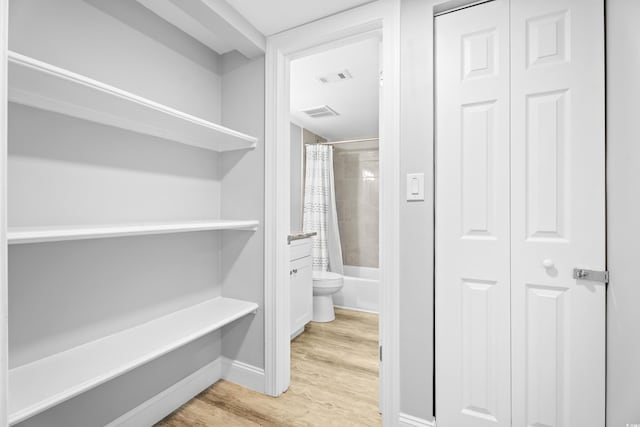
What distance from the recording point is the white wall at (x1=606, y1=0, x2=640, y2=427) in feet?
3.48

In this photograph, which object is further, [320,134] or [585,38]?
[320,134]

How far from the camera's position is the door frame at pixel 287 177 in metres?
1.51

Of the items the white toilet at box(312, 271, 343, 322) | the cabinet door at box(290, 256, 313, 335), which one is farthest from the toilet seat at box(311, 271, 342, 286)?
the cabinet door at box(290, 256, 313, 335)

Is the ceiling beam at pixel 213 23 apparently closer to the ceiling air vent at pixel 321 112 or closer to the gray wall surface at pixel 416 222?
the gray wall surface at pixel 416 222

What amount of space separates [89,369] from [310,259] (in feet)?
6.37

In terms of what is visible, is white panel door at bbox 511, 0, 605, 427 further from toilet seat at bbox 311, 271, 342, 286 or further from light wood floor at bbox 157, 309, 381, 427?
toilet seat at bbox 311, 271, 342, 286

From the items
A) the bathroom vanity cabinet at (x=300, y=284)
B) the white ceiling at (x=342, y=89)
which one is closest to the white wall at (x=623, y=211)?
the white ceiling at (x=342, y=89)

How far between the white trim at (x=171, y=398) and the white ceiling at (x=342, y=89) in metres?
2.30

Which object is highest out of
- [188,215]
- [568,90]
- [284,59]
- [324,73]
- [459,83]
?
[324,73]

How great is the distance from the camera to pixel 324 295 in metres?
3.17

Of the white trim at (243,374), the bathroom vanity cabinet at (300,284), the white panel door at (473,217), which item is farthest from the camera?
the bathroom vanity cabinet at (300,284)

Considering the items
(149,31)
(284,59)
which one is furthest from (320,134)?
(149,31)

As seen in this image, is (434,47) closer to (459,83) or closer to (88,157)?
(459,83)

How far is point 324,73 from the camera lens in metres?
2.45
